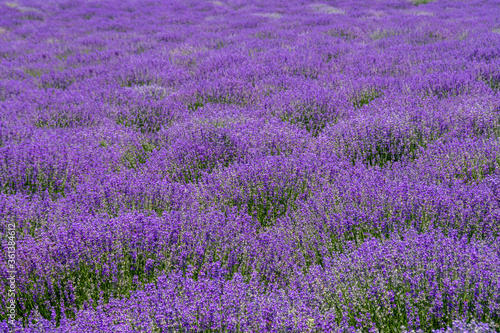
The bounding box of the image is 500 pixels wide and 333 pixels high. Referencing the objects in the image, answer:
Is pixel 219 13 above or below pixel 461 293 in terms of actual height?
above

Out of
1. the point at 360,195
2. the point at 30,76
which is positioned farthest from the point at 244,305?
the point at 30,76

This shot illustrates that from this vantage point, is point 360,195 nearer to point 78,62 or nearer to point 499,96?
point 499,96

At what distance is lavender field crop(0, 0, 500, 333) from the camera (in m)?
1.79

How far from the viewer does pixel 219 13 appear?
14.2m

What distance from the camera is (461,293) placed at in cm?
173

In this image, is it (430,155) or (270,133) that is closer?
(430,155)

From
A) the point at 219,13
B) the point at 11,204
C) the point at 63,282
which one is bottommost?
the point at 63,282

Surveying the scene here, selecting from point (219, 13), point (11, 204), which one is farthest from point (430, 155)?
point (219, 13)

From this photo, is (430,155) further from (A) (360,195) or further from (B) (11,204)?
(B) (11,204)

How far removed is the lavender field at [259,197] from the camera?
5.86 ft

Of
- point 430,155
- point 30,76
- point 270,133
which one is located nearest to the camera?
point 430,155

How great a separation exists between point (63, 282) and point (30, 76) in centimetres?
668

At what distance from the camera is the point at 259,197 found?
3.05 meters

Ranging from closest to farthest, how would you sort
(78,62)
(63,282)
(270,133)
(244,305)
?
(244,305)
(63,282)
(270,133)
(78,62)
